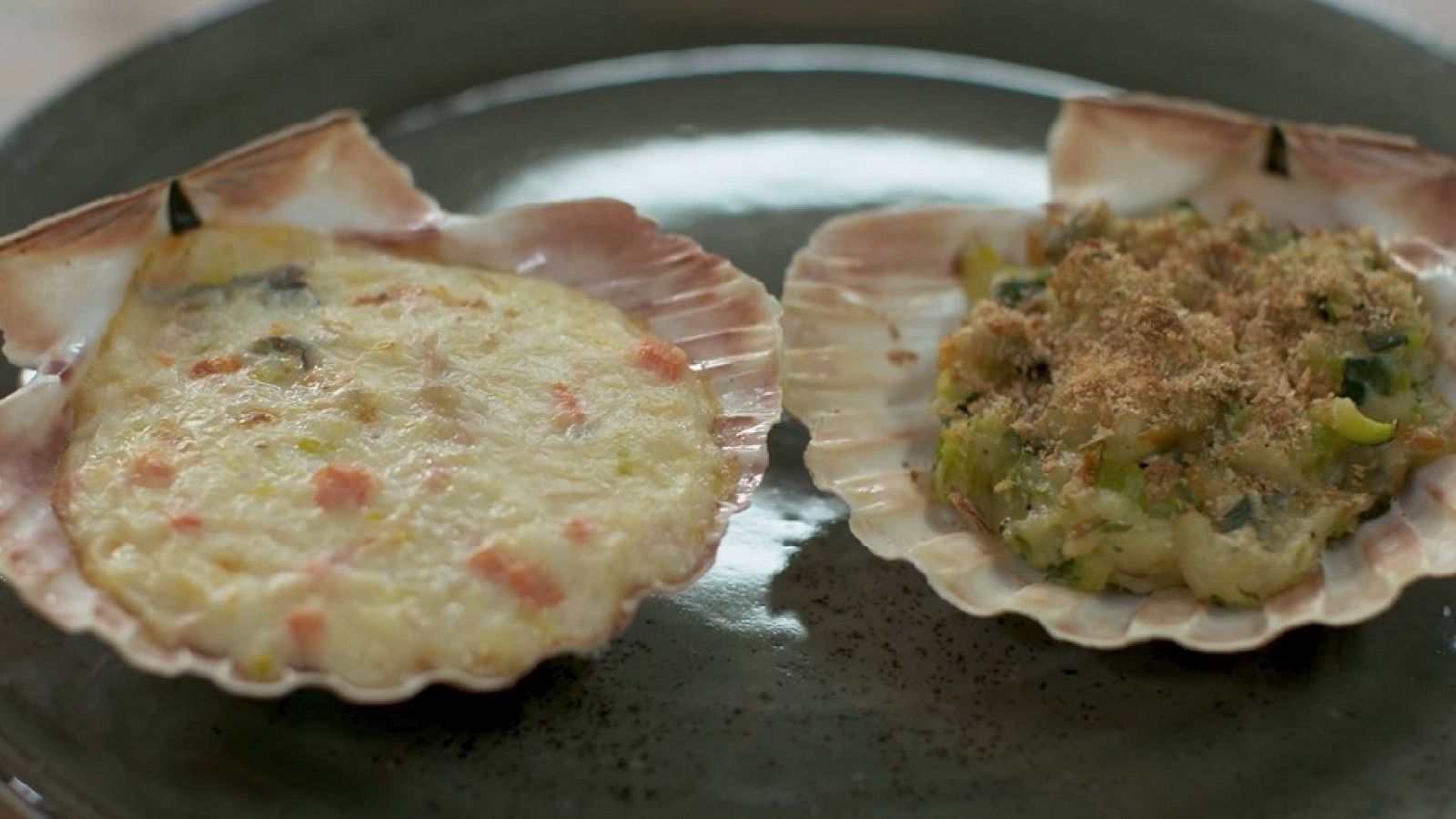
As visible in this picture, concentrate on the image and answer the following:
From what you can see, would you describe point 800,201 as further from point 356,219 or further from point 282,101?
point 282,101

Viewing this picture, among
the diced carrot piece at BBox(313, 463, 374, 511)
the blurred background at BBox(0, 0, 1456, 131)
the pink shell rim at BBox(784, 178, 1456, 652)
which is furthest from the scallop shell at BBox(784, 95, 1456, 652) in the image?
the blurred background at BBox(0, 0, 1456, 131)

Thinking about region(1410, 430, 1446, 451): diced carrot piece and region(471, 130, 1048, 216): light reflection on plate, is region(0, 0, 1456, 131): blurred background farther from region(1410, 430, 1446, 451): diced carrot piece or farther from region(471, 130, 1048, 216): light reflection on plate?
region(1410, 430, 1446, 451): diced carrot piece

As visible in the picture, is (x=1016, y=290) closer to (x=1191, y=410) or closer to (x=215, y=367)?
(x=1191, y=410)

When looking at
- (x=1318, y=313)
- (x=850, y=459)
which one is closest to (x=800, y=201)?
(x=850, y=459)

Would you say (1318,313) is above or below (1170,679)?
above

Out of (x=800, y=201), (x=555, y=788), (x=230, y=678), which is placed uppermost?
(x=800, y=201)

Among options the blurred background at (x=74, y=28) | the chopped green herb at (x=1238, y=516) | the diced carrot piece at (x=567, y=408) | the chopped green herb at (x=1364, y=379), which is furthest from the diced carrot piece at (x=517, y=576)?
the blurred background at (x=74, y=28)

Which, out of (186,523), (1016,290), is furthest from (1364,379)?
(186,523)
